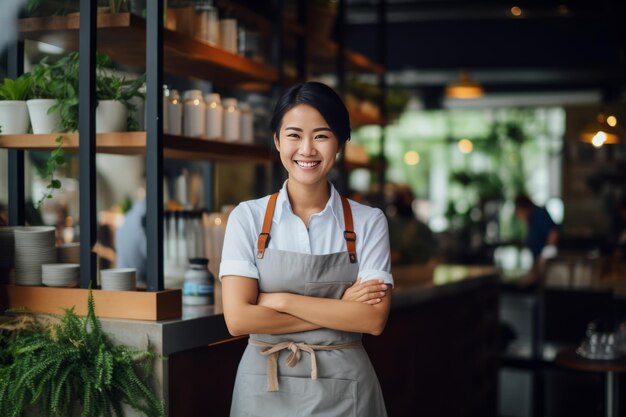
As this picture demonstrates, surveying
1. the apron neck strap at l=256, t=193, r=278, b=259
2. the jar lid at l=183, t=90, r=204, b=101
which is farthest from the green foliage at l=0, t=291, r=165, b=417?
the jar lid at l=183, t=90, r=204, b=101

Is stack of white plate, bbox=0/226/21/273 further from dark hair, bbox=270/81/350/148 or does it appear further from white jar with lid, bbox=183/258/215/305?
dark hair, bbox=270/81/350/148

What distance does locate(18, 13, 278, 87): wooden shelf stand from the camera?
3307 millimetres

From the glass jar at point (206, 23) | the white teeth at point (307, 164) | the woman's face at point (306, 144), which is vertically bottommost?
the white teeth at point (307, 164)

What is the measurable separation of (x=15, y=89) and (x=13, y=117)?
11 cm

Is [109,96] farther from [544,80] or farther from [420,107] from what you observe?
[420,107]

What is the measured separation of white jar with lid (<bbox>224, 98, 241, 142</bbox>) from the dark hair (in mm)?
1649

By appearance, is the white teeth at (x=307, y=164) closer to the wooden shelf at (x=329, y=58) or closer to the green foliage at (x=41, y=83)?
the green foliage at (x=41, y=83)

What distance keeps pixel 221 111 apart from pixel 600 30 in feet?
25.1

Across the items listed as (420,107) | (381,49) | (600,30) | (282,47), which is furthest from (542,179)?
(282,47)

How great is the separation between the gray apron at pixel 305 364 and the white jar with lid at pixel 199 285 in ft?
3.16

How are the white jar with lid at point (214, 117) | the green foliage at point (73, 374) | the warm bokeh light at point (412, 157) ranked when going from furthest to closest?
1. the warm bokeh light at point (412, 157)
2. the white jar with lid at point (214, 117)
3. the green foliage at point (73, 374)

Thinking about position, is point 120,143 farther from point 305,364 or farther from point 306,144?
point 305,364

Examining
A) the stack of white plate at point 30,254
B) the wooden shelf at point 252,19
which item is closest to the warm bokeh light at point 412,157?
the wooden shelf at point 252,19

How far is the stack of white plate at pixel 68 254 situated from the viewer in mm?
3299
